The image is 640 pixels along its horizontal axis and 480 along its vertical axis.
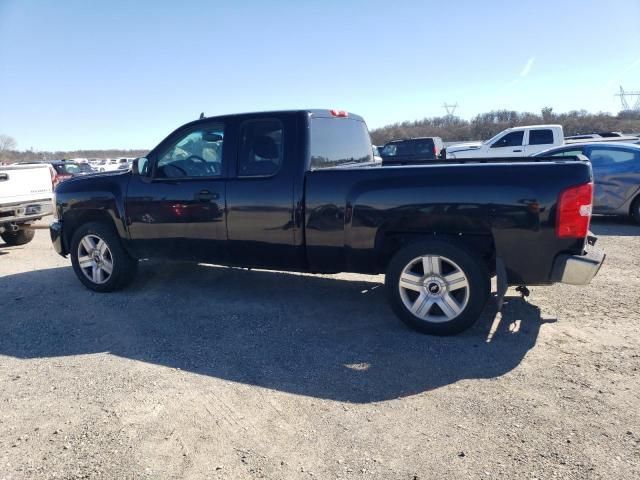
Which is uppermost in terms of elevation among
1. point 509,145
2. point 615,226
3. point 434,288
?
point 509,145

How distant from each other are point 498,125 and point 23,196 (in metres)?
60.8

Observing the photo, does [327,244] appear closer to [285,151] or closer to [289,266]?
[289,266]

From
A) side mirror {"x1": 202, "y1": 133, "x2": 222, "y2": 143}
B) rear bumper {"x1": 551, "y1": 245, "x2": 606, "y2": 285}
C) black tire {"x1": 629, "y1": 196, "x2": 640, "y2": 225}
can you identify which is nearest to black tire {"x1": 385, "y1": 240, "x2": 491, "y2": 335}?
rear bumper {"x1": 551, "y1": 245, "x2": 606, "y2": 285}

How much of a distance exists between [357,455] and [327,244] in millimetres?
2180

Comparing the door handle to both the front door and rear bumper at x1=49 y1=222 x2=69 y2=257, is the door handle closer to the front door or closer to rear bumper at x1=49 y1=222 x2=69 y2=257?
the front door

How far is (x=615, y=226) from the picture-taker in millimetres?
9398

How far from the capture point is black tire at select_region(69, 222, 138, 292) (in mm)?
5684

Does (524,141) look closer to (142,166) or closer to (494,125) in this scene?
(142,166)

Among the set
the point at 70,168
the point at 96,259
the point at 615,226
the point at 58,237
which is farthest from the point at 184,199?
the point at 70,168

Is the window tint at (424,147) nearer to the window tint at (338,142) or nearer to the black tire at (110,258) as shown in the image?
the window tint at (338,142)

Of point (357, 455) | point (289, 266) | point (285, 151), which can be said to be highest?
point (285, 151)

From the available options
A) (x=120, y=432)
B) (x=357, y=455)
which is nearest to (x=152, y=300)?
(x=120, y=432)

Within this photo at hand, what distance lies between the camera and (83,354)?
414cm

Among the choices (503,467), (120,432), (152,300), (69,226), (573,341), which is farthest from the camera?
(69,226)
